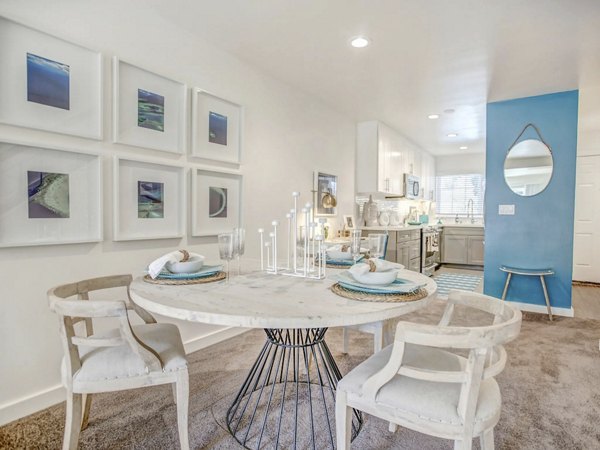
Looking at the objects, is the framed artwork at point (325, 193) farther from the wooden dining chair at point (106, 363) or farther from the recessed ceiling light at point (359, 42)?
the wooden dining chair at point (106, 363)

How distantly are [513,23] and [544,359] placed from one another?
2.38 metres

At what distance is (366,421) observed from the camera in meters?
1.78

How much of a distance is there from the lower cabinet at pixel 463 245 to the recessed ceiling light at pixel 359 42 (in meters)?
5.43

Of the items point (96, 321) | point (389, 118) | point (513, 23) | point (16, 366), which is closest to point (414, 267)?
point (389, 118)

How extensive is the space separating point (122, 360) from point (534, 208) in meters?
4.25

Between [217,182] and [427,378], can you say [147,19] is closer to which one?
[217,182]

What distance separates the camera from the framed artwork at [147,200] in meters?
2.18

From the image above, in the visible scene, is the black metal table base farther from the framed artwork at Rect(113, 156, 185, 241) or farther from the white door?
the white door

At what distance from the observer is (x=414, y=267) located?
219 inches

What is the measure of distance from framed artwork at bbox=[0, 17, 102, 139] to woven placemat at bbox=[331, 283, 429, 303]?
168cm

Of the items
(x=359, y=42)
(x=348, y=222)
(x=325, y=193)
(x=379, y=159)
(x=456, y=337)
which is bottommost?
(x=456, y=337)

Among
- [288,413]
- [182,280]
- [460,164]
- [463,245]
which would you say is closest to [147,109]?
[182,280]

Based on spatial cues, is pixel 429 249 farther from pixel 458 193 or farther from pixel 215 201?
pixel 215 201

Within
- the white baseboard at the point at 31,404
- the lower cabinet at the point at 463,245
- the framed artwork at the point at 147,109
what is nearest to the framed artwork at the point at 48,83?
the framed artwork at the point at 147,109
